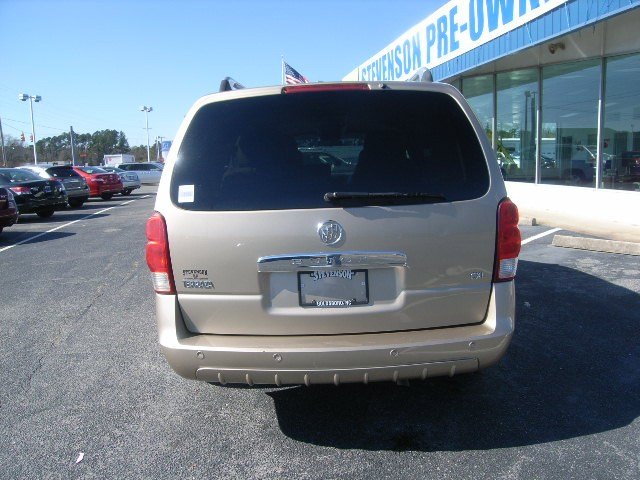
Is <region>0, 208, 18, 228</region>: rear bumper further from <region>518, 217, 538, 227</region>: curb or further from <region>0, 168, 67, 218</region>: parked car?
<region>518, 217, 538, 227</region>: curb

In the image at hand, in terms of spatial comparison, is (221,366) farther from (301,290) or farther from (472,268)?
(472,268)

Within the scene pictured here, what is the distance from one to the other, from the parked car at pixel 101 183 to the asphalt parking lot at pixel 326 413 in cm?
1848

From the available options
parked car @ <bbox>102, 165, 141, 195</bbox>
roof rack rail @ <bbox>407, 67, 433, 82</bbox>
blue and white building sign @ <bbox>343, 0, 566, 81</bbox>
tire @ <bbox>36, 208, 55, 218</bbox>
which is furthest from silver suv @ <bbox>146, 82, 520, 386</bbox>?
parked car @ <bbox>102, 165, 141, 195</bbox>

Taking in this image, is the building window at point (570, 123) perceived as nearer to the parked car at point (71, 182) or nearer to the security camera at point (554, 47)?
the security camera at point (554, 47)

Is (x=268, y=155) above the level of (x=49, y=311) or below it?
above

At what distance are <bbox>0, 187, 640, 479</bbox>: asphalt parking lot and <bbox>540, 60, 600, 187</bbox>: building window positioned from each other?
23.2 feet

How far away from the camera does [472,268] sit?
3.11 meters

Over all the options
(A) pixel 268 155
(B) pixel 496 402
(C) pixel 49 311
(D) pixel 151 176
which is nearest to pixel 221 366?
(A) pixel 268 155

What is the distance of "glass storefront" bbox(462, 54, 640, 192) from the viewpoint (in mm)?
10797

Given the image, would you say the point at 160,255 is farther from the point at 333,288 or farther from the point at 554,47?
the point at 554,47

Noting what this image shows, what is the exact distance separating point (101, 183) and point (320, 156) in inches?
863

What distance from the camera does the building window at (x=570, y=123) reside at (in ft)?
38.3

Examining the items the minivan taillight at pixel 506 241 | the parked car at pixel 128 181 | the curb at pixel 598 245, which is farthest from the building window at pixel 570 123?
the parked car at pixel 128 181

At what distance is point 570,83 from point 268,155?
37.0 ft
